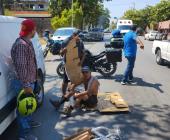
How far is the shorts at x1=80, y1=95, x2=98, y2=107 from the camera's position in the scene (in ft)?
27.0

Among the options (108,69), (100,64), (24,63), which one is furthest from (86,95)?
(108,69)

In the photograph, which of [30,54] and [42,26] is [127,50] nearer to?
[30,54]

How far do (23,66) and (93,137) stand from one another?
156cm

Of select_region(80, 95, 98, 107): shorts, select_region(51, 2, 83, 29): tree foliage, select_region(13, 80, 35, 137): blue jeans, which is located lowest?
select_region(51, 2, 83, 29): tree foliage

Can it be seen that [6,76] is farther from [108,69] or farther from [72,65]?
[108,69]

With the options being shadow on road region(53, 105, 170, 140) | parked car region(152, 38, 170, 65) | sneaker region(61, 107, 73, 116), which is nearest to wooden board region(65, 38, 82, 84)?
sneaker region(61, 107, 73, 116)

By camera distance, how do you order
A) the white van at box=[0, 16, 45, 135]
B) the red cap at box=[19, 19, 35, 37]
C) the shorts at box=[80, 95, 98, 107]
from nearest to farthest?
the white van at box=[0, 16, 45, 135], the red cap at box=[19, 19, 35, 37], the shorts at box=[80, 95, 98, 107]

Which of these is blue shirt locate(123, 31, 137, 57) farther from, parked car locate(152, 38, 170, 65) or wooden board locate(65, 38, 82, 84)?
parked car locate(152, 38, 170, 65)

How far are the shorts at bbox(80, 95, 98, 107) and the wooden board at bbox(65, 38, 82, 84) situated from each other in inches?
A: 29.8

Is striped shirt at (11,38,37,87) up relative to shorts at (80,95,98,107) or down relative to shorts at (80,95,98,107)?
up

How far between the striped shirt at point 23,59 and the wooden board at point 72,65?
295cm

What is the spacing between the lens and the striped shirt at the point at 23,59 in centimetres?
593

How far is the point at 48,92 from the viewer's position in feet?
34.1

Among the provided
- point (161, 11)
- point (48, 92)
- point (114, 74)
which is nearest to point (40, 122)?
point (48, 92)
